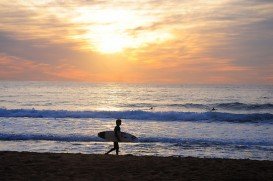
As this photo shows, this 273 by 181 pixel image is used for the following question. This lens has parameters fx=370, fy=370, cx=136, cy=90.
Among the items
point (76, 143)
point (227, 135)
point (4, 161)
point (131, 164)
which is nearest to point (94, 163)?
point (131, 164)

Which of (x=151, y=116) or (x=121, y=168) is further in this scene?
(x=151, y=116)

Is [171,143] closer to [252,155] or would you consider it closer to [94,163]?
[252,155]

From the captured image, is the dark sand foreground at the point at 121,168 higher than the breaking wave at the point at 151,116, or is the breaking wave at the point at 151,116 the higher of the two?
the breaking wave at the point at 151,116

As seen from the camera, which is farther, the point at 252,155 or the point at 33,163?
the point at 252,155

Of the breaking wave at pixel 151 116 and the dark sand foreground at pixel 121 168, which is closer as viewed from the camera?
the dark sand foreground at pixel 121 168

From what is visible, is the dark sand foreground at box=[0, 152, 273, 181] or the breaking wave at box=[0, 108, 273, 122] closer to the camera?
the dark sand foreground at box=[0, 152, 273, 181]

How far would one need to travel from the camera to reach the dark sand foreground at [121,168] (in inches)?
445

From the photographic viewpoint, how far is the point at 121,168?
12609mm

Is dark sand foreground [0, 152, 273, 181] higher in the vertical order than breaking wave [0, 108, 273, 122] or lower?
lower

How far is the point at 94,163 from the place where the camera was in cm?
1338

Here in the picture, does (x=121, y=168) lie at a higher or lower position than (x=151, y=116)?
lower

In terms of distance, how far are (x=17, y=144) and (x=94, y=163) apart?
9.03 m

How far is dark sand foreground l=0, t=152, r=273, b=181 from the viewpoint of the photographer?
37.1 ft

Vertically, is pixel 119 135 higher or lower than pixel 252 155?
higher
